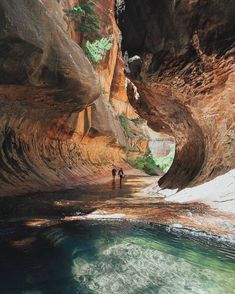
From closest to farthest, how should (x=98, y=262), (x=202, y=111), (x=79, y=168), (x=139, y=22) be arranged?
(x=98, y=262)
(x=139, y=22)
(x=202, y=111)
(x=79, y=168)

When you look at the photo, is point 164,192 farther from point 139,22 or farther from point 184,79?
point 139,22

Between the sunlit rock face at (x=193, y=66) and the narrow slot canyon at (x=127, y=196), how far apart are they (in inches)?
1.5

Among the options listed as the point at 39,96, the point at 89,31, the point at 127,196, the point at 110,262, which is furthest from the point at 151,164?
the point at 110,262

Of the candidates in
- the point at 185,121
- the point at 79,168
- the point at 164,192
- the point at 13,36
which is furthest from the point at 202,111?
the point at 79,168

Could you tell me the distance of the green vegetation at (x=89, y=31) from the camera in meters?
22.9

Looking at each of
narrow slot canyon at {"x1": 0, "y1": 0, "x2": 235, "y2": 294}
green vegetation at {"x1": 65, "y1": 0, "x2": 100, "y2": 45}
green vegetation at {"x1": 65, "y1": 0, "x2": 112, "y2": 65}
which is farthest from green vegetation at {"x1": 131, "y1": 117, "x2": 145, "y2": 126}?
narrow slot canyon at {"x1": 0, "y1": 0, "x2": 235, "y2": 294}

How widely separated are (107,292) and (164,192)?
10029 mm

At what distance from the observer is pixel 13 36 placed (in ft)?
29.6

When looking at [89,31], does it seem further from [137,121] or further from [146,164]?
[137,121]

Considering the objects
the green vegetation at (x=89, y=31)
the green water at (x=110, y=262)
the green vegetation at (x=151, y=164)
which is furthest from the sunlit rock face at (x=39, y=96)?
the green vegetation at (x=151, y=164)

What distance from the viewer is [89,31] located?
2538cm

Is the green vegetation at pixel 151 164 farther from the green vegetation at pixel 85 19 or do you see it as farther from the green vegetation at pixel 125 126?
the green vegetation at pixel 85 19

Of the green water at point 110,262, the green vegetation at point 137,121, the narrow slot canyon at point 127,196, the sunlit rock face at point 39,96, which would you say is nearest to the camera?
the green water at point 110,262

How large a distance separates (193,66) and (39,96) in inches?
266
